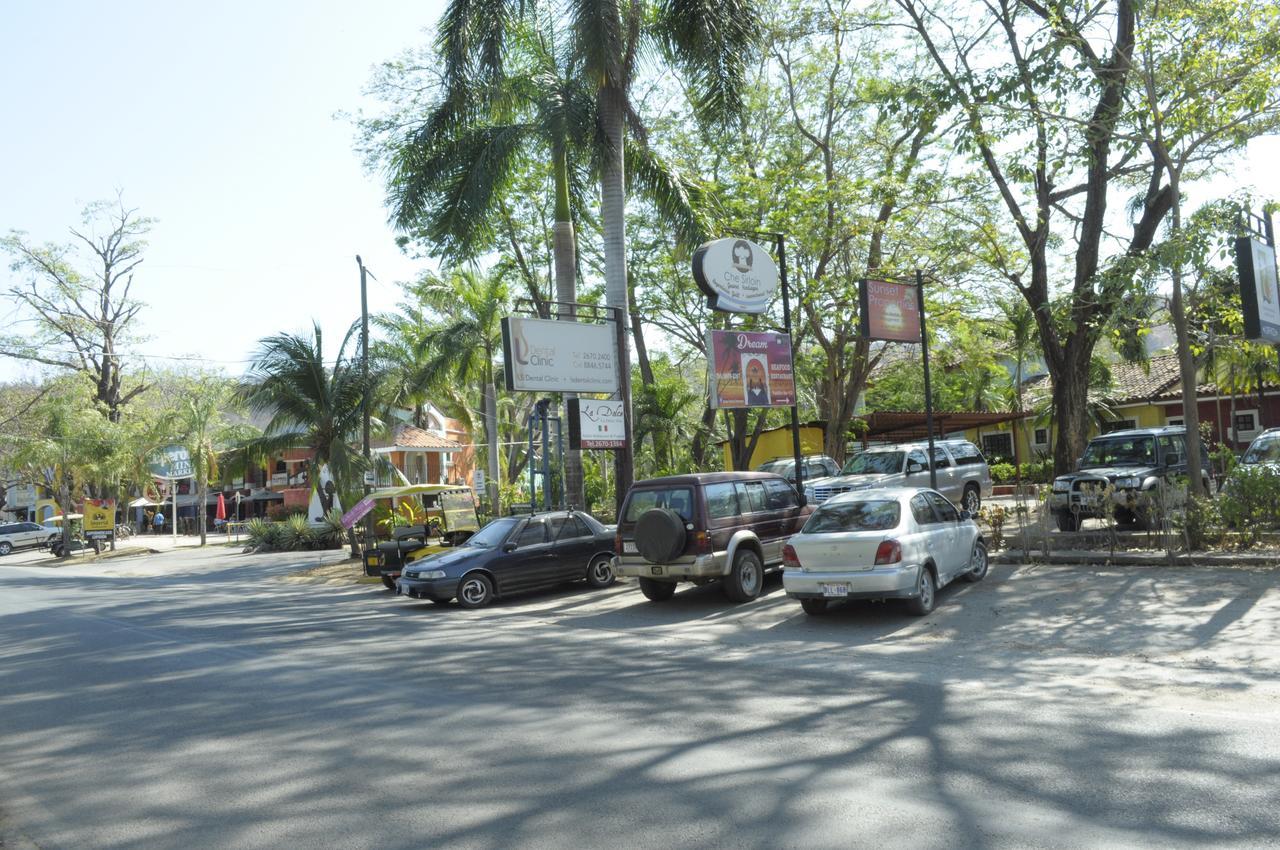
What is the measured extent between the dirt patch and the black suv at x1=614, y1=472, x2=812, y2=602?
364 inches

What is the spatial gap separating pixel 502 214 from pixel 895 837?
2725cm

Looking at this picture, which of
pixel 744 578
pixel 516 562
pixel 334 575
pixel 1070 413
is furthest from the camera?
pixel 334 575

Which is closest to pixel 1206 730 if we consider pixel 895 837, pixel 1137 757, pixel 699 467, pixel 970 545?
pixel 1137 757

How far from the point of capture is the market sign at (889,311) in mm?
17047

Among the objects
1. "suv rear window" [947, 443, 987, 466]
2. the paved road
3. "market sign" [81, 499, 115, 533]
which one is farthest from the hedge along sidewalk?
"market sign" [81, 499, 115, 533]

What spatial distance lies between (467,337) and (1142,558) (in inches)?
863

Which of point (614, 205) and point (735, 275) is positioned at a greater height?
point (614, 205)

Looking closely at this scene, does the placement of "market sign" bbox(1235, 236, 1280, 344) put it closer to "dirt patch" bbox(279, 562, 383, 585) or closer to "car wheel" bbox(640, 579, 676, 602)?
"car wheel" bbox(640, 579, 676, 602)

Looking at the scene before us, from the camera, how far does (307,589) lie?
21438mm

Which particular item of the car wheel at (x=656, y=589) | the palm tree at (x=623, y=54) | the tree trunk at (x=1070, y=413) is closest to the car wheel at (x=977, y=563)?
the car wheel at (x=656, y=589)

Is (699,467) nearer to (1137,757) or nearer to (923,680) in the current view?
(923,680)

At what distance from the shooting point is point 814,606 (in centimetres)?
1275

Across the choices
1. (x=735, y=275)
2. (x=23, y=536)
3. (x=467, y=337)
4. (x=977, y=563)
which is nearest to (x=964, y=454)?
(x=735, y=275)

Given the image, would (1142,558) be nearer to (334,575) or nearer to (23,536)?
(334,575)
